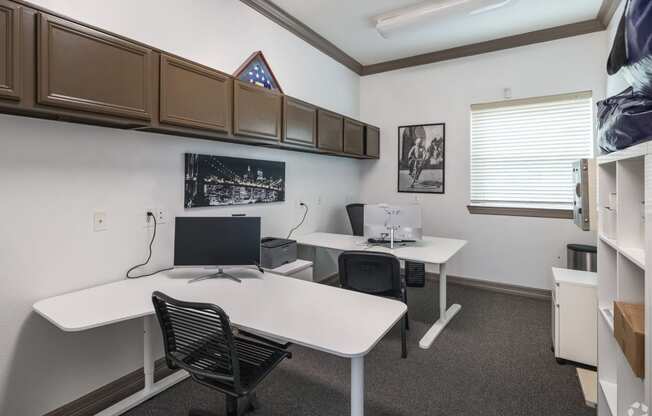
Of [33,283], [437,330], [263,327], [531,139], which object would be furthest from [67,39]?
[531,139]

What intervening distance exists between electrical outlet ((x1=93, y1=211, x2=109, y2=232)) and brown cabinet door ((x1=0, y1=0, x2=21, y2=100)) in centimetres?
82

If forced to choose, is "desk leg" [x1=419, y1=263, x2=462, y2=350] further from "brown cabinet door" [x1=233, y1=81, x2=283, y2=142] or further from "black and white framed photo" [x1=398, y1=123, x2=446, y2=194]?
"brown cabinet door" [x1=233, y1=81, x2=283, y2=142]

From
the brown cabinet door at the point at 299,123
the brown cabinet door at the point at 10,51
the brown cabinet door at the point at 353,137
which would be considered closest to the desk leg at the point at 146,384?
the brown cabinet door at the point at 10,51

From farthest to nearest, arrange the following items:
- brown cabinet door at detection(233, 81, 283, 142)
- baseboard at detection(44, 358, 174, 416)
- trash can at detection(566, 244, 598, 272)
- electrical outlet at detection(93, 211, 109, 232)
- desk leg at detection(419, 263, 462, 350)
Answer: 1. trash can at detection(566, 244, 598, 272)
2. desk leg at detection(419, 263, 462, 350)
3. brown cabinet door at detection(233, 81, 283, 142)
4. electrical outlet at detection(93, 211, 109, 232)
5. baseboard at detection(44, 358, 174, 416)

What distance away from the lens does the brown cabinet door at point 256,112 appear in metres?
2.64

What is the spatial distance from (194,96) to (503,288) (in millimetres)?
4069

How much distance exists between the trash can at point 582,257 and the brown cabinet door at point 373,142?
8.48 feet

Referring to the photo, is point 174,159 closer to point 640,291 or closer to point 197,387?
point 197,387

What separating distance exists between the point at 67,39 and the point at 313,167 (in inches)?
109

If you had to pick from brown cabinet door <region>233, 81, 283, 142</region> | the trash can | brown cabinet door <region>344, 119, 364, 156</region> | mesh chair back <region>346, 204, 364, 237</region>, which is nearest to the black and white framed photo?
brown cabinet door <region>344, 119, 364, 156</region>

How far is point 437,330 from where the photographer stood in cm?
312

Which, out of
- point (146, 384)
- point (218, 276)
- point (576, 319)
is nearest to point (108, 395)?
point (146, 384)

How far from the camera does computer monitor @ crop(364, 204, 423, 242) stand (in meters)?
3.41

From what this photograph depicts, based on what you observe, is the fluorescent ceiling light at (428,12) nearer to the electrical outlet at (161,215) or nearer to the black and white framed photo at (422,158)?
the black and white framed photo at (422,158)
